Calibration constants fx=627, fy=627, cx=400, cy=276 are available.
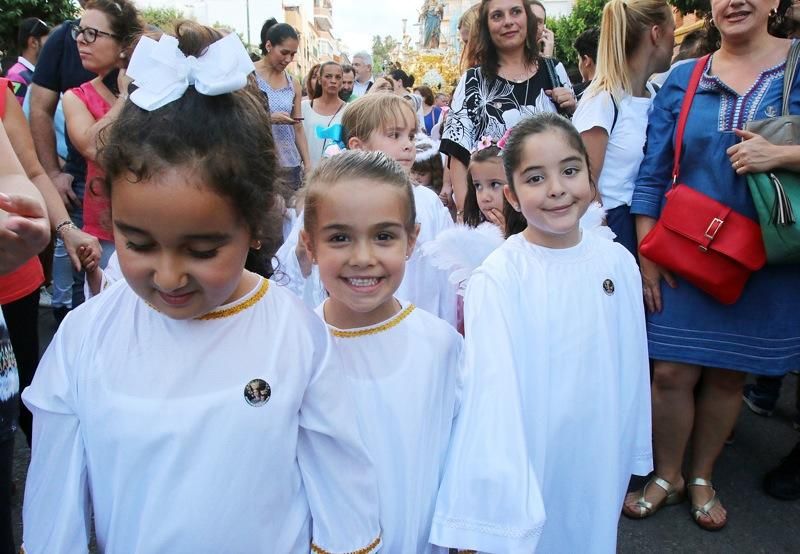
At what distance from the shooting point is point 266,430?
1334mm

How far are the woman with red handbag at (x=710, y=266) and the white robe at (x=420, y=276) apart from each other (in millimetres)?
890

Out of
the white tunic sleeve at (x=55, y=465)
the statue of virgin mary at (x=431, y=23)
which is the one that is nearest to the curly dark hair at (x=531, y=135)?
the white tunic sleeve at (x=55, y=465)

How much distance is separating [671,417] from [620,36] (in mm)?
1805

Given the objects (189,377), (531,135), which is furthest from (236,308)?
(531,135)

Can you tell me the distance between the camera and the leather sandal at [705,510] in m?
2.82

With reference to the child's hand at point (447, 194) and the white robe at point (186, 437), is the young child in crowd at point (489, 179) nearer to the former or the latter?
the child's hand at point (447, 194)

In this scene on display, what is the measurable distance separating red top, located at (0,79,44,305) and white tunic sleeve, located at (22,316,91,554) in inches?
36.0

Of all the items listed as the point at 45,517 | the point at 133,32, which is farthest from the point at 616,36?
the point at 45,517

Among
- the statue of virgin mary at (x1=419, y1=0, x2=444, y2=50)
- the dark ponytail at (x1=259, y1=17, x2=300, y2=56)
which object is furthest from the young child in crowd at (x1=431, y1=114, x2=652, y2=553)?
the statue of virgin mary at (x1=419, y1=0, x2=444, y2=50)

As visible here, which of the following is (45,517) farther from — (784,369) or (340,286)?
(784,369)

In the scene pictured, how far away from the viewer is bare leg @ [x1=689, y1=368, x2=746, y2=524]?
2854mm

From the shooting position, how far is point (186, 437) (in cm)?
129

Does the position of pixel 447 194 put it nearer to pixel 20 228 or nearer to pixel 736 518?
pixel 736 518

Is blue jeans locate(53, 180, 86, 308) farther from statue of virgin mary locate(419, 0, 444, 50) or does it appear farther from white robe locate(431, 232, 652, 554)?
statue of virgin mary locate(419, 0, 444, 50)
